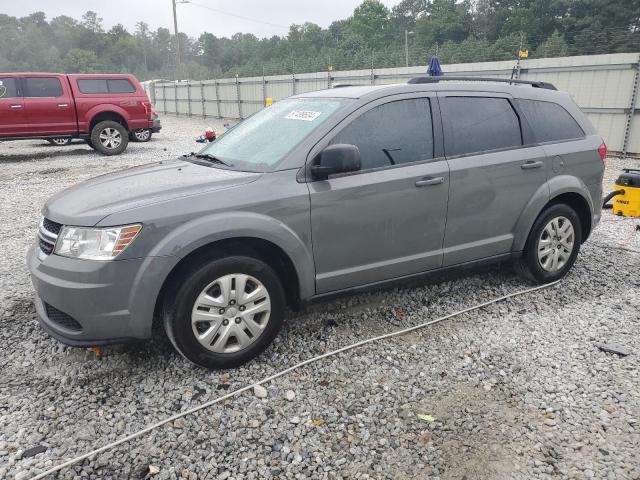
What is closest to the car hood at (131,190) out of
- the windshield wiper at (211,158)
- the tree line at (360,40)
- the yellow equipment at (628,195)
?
the windshield wiper at (211,158)

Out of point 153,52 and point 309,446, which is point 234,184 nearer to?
point 309,446

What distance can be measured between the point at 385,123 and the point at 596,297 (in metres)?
2.35

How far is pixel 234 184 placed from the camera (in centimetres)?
310

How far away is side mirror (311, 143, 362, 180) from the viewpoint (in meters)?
3.10

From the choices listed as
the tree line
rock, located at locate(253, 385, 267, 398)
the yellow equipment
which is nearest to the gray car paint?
rock, located at locate(253, 385, 267, 398)

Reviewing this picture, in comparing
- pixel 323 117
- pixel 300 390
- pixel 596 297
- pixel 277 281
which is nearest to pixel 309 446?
pixel 300 390

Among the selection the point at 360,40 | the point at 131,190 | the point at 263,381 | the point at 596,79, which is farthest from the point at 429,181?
the point at 360,40

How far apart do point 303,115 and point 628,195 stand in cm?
507

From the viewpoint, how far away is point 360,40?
7094 cm

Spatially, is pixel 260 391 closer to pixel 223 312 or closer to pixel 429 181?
pixel 223 312

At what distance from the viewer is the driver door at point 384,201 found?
3299 mm

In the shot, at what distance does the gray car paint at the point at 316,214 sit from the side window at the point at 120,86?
10.3 m

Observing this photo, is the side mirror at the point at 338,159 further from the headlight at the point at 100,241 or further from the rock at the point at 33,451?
the rock at the point at 33,451

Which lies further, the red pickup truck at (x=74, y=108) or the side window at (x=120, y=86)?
the side window at (x=120, y=86)
